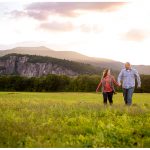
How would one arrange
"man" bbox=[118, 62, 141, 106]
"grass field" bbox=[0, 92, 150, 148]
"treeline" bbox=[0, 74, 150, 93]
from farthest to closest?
"treeline" bbox=[0, 74, 150, 93] < "man" bbox=[118, 62, 141, 106] < "grass field" bbox=[0, 92, 150, 148]

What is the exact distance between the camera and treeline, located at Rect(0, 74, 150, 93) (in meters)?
104

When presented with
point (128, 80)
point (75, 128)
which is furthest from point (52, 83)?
point (75, 128)

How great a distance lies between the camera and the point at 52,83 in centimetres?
10956

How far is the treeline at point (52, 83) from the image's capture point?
341ft

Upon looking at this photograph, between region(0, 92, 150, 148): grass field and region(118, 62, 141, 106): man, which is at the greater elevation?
region(118, 62, 141, 106): man

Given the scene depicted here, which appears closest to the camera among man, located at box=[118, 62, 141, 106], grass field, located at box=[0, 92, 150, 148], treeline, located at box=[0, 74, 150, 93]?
grass field, located at box=[0, 92, 150, 148]

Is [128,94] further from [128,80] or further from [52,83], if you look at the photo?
[52,83]

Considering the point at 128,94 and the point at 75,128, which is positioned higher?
the point at 128,94

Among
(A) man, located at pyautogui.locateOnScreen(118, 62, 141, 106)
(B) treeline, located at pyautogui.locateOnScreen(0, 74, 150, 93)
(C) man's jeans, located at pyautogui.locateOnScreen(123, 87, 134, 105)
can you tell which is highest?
(A) man, located at pyautogui.locateOnScreen(118, 62, 141, 106)

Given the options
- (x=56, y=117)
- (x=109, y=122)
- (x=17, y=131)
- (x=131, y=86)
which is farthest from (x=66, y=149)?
(x=131, y=86)

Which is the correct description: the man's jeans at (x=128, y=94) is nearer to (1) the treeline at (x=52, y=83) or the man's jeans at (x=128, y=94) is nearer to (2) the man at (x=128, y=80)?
(2) the man at (x=128, y=80)

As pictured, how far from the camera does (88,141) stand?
12125 mm

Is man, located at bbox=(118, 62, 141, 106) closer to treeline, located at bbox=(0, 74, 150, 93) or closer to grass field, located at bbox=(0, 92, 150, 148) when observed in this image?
grass field, located at bbox=(0, 92, 150, 148)

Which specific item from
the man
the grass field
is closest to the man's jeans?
the man
